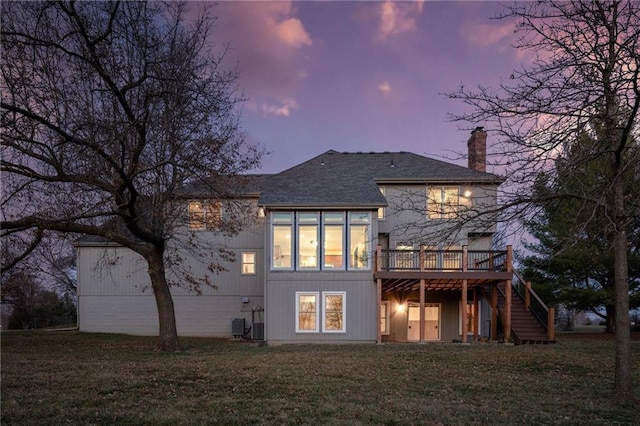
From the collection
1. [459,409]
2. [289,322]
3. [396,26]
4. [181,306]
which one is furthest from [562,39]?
[181,306]

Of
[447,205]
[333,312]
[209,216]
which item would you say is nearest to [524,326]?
[333,312]

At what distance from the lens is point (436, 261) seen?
19.7 meters

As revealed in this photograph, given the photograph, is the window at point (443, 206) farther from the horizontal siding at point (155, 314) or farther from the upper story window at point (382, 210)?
the horizontal siding at point (155, 314)

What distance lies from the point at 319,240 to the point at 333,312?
115 inches

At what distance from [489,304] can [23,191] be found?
Answer: 17.8m

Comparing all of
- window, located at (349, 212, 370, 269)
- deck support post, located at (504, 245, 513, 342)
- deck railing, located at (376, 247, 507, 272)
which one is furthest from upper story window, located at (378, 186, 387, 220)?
deck support post, located at (504, 245, 513, 342)

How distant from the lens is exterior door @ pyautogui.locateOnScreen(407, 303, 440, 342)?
69.6 ft

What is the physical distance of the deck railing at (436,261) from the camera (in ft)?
59.9

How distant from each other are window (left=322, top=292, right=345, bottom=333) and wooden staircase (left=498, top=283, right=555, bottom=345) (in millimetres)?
6615

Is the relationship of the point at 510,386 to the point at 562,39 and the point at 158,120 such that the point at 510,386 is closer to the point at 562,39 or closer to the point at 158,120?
the point at 562,39

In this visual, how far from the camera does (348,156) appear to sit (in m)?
23.2

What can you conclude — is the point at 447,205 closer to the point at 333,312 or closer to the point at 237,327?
the point at 333,312

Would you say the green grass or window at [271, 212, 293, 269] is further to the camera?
window at [271, 212, 293, 269]

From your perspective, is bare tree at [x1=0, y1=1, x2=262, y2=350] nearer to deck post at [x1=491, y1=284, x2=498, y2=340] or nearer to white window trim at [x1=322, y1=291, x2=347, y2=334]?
white window trim at [x1=322, y1=291, x2=347, y2=334]
